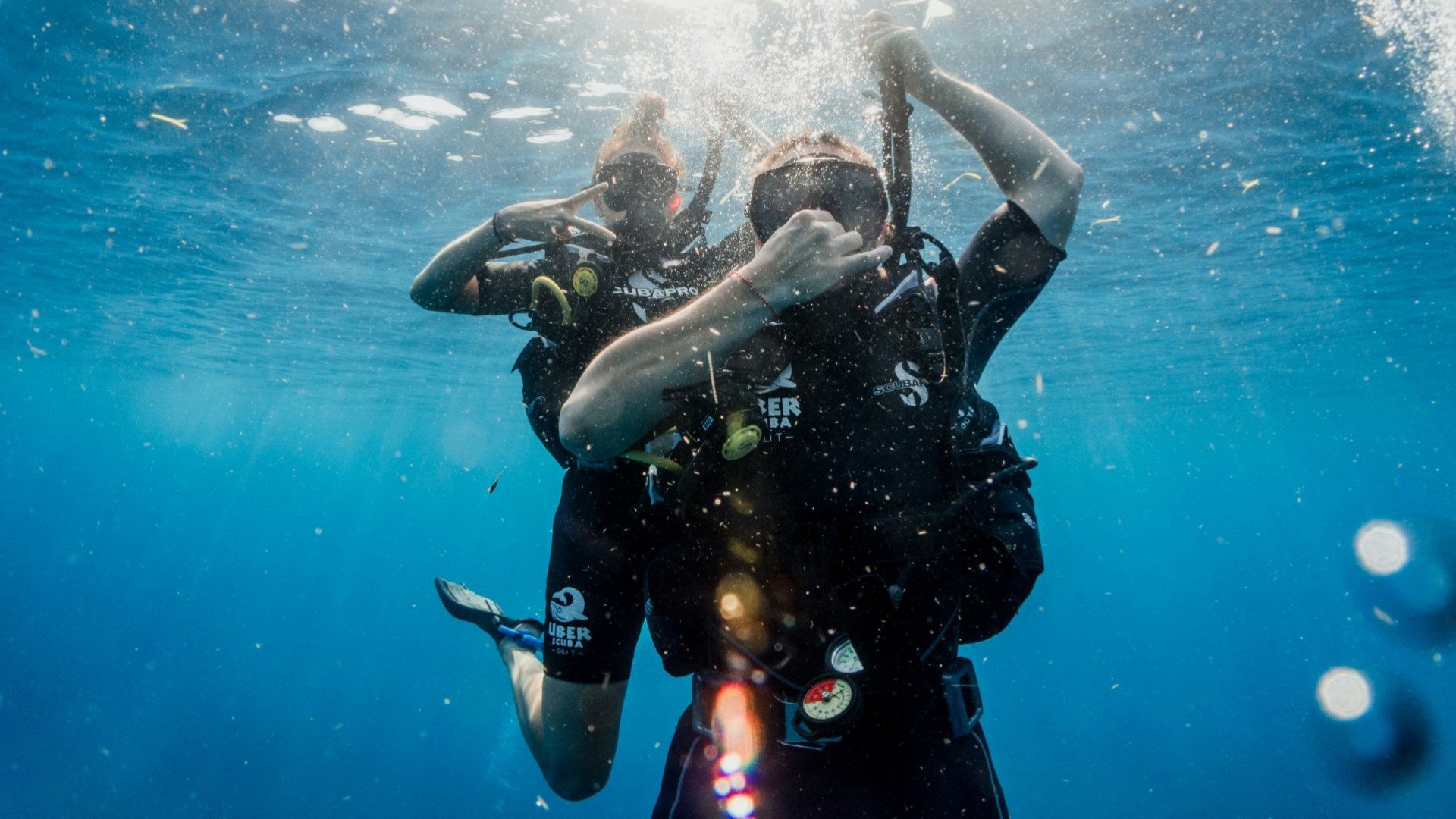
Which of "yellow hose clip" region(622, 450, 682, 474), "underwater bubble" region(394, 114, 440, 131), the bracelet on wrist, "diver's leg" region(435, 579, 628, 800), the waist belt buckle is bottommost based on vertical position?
"diver's leg" region(435, 579, 628, 800)

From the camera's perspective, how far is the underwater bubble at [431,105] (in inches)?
440

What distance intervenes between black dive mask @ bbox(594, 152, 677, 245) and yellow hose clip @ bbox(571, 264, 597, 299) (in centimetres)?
86

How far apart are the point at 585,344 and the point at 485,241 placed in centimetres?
79

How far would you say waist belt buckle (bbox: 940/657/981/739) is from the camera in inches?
97.7

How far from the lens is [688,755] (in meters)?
2.71

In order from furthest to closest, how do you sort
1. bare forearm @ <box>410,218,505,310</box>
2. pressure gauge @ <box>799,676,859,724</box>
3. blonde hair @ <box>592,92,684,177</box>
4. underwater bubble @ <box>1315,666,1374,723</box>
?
underwater bubble @ <box>1315,666,1374,723</box> → blonde hair @ <box>592,92,684,177</box> → bare forearm @ <box>410,218,505,310</box> → pressure gauge @ <box>799,676,859,724</box>

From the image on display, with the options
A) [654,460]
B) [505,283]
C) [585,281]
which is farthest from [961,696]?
[505,283]

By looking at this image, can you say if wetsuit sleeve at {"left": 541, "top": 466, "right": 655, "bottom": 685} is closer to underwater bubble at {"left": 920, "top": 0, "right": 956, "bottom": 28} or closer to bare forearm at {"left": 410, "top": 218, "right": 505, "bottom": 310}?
bare forearm at {"left": 410, "top": 218, "right": 505, "bottom": 310}

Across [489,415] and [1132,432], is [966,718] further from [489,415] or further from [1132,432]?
[1132,432]

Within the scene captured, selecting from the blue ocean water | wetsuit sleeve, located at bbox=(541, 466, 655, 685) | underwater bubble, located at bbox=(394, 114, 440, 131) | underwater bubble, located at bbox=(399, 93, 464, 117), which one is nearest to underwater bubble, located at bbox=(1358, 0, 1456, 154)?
the blue ocean water

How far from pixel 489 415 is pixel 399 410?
17.4 feet

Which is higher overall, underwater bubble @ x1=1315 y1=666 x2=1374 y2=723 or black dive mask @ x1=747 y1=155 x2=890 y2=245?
black dive mask @ x1=747 y1=155 x2=890 y2=245

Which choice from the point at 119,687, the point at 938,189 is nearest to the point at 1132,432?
the point at 938,189

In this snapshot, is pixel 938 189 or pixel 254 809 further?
pixel 254 809
